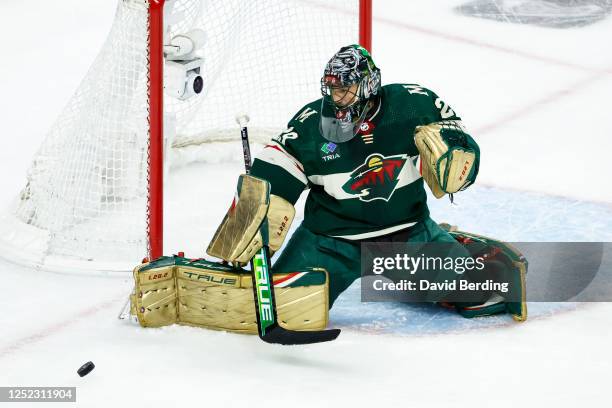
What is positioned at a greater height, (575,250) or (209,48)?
(209,48)

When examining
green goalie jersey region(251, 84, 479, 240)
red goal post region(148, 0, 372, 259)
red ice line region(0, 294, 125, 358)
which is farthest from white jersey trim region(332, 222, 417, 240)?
red ice line region(0, 294, 125, 358)

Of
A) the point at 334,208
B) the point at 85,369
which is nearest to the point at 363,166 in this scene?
the point at 334,208

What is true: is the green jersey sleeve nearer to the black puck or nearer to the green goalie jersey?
the green goalie jersey

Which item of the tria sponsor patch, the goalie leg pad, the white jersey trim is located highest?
the tria sponsor patch

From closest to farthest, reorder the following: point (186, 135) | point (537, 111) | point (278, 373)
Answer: point (278, 373)
point (186, 135)
point (537, 111)

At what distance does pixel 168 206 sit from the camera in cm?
493

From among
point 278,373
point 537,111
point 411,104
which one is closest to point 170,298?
point 278,373

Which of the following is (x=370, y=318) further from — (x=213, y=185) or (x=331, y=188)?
(x=213, y=185)

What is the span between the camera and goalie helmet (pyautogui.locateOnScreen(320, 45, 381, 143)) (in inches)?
147

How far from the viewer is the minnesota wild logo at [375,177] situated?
12.6ft

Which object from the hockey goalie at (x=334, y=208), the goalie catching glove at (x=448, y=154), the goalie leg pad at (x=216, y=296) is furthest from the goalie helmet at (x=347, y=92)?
the goalie leg pad at (x=216, y=296)

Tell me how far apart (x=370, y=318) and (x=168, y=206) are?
4.05ft

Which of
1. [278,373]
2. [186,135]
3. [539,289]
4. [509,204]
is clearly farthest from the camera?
[186,135]

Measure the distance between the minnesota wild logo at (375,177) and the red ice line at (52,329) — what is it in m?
0.82
